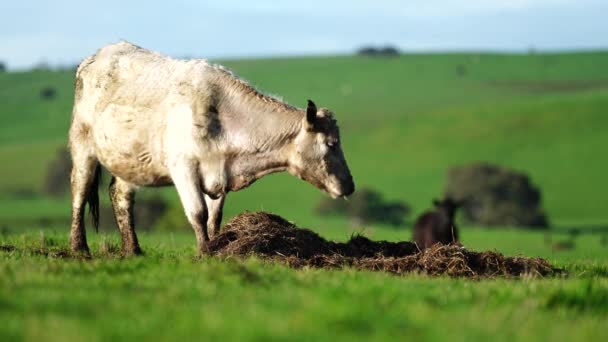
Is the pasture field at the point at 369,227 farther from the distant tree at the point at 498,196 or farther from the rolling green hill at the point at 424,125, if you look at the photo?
the distant tree at the point at 498,196

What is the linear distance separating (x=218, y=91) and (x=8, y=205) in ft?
299

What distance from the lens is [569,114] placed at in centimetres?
11175

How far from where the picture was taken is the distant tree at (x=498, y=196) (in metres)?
89.7

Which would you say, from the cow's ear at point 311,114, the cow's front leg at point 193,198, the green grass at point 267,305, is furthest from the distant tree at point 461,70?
the green grass at point 267,305

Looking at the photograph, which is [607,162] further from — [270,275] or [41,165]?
[270,275]

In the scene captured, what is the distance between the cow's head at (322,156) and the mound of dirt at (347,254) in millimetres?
793

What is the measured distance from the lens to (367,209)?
306 ft

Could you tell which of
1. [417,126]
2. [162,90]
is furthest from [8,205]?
[162,90]

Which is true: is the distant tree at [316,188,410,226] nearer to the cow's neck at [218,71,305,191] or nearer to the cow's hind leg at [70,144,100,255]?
the cow's hind leg at [70,144,100,255]

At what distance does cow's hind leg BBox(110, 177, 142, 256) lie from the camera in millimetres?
14617

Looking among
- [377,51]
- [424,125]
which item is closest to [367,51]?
[377,51]

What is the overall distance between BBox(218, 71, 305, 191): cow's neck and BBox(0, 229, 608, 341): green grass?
10.4 feet

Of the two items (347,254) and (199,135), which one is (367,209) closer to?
(347,254)

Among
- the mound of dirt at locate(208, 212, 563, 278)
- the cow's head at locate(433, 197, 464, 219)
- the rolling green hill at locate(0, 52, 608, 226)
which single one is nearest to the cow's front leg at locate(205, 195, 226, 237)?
the mound of dirt at locate(208, 212, 563, 278)
